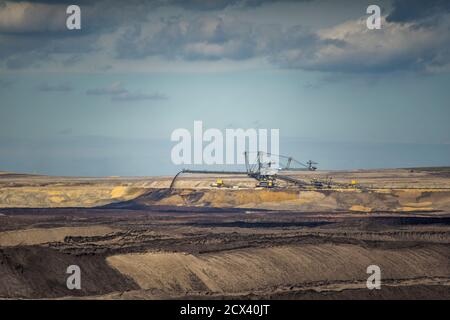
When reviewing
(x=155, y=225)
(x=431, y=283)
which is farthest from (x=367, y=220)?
(x=431, y=283)

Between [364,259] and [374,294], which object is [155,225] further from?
[374,294]

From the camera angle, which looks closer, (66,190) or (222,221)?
(222,221)

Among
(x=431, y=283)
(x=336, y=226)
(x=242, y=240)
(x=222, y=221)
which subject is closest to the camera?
(x=431, y=283)

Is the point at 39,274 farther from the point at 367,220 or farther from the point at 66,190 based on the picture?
the point at 66,190

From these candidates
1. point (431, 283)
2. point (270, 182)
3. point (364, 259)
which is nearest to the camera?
point (431, 283)

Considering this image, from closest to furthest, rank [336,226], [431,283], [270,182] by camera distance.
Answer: [431,283]
[336,226]
[270,182]

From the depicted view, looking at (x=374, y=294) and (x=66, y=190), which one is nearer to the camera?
(x=374, y=294)

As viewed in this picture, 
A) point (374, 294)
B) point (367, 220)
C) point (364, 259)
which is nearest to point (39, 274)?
point (374, 294)
